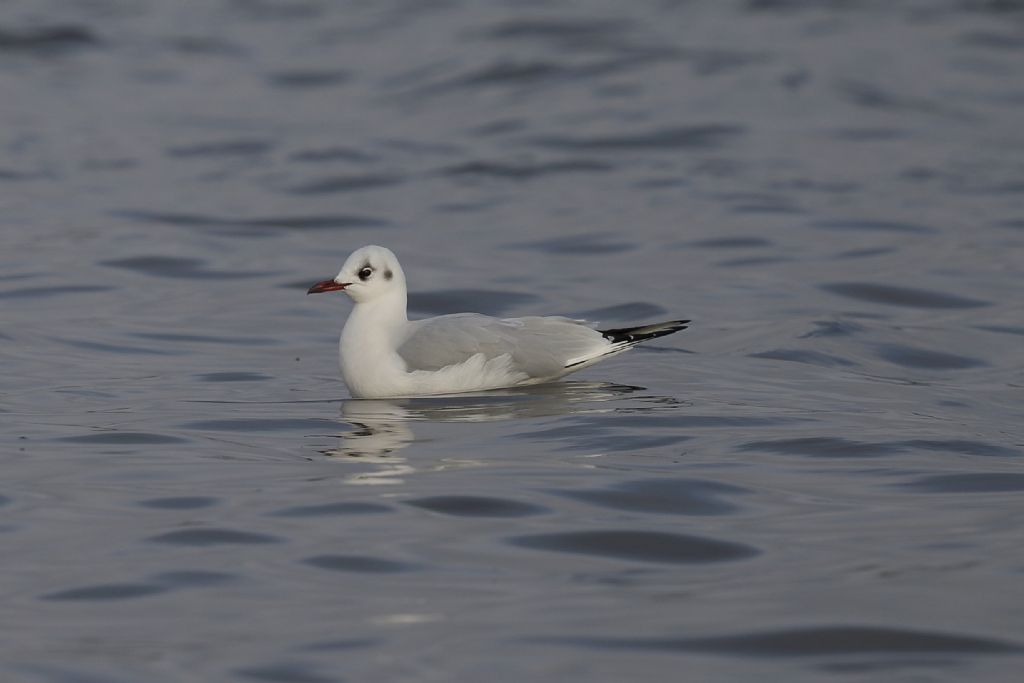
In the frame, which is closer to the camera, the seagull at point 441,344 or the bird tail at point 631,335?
the seagull at point 441,344

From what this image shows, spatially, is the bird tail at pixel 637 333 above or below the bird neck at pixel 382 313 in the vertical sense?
below

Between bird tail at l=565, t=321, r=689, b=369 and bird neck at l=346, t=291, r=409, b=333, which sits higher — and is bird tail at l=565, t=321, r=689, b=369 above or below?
below

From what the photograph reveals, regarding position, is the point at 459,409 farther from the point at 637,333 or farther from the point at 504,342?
the point at 637,333

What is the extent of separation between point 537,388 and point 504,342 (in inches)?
15.4

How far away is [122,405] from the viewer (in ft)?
29.6

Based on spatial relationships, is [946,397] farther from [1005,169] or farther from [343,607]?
[1005,169]

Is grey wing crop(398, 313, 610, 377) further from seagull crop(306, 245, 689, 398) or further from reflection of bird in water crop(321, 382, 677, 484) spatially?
reflection of bird in water crop(321, 382, 677, 484)


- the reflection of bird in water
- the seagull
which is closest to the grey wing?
the seagull

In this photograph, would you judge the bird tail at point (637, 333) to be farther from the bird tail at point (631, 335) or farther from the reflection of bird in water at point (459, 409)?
the reflection of bird in water at point (459, 409)

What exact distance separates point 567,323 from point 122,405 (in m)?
2.27

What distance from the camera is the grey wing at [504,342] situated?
909 cm

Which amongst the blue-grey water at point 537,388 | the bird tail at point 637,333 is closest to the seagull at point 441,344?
the bird tail at point 637,333

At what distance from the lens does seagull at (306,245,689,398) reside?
9.08m

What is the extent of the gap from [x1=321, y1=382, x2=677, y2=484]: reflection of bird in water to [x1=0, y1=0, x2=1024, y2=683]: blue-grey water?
0.11ft
